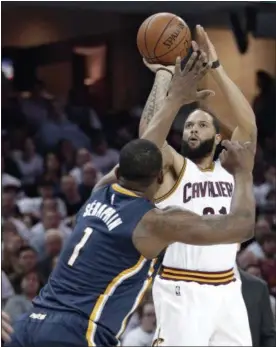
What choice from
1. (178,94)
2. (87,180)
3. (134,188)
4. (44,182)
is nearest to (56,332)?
(134,188)

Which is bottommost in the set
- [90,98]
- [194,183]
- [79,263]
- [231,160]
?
[90,98]

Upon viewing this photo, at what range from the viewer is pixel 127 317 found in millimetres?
4312

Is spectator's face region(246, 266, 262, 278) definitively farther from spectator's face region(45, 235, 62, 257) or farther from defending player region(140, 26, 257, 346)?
defending player region(140, 26, 257, 346)

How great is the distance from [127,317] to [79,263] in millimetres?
341

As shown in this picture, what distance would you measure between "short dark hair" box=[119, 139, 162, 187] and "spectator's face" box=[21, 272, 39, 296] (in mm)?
4339

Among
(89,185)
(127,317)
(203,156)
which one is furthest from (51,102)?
(127,317)

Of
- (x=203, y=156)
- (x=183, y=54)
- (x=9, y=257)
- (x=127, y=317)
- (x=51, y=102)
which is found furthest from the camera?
(x=51, y=102)

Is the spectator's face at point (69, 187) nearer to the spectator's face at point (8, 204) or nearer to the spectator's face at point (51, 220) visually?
the spectator's face at point (8, 204)

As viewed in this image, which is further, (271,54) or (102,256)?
(271,54)

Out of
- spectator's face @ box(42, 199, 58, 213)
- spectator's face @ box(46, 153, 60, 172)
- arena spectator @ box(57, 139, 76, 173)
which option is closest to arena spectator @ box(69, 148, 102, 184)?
arena spectator @ box(57, 139, 76, 173)

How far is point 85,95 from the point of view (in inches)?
524

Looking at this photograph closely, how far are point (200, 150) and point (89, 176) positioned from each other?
486 centimetres

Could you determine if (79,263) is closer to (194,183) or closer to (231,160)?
(231,160)

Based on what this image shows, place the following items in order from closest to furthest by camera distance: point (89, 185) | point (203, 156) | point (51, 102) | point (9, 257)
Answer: point (203, 156) → point (9, 257) → point (89, 185) → point (51, 102)
